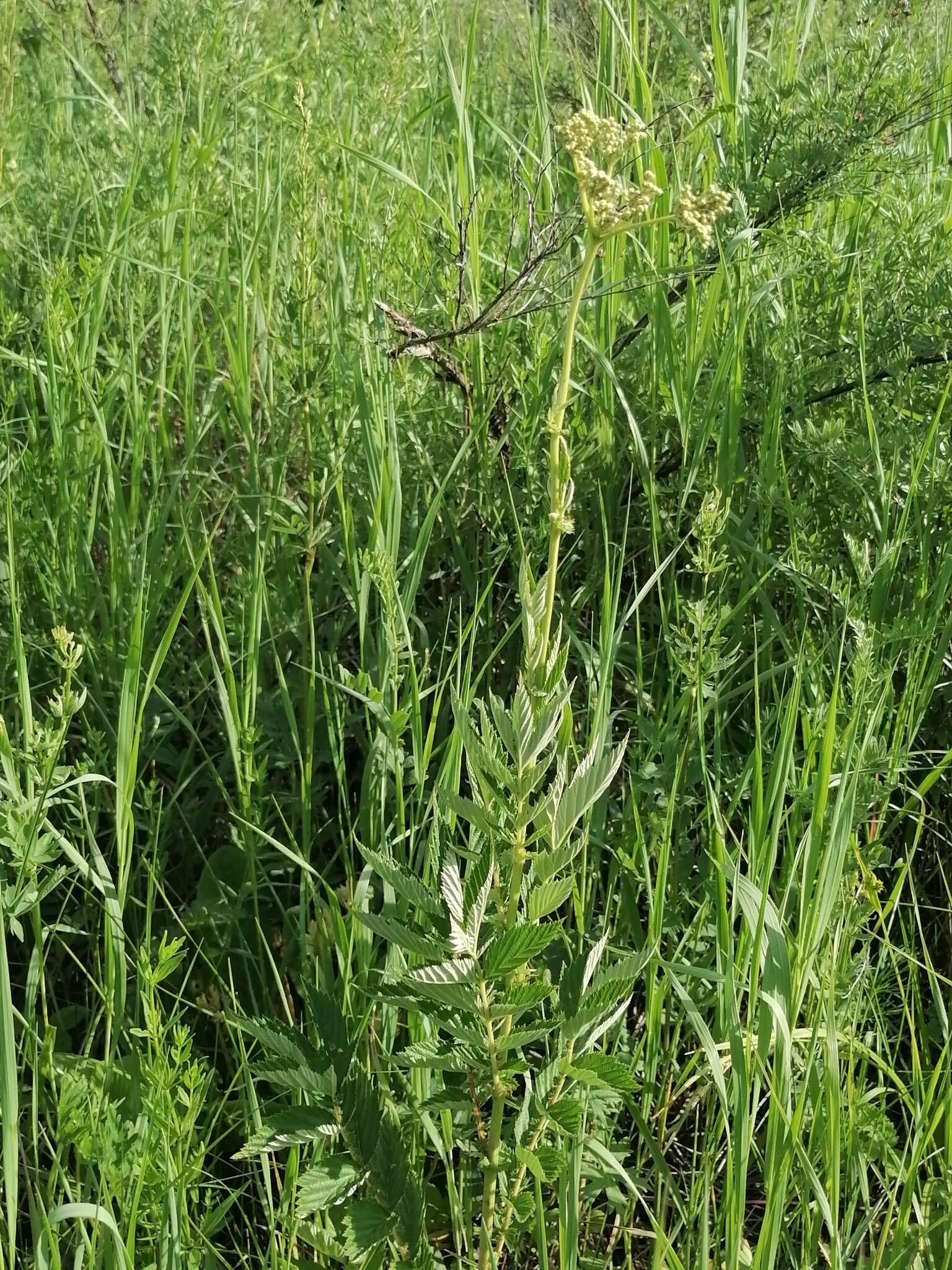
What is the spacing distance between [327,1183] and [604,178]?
3.00 feet

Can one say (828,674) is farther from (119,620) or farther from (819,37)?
(819,37)

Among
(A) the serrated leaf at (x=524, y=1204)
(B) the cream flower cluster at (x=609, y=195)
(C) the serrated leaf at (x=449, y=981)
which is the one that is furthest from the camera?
(A) the serrated leaf at (x=524, y=1204)

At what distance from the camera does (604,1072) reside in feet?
3.63

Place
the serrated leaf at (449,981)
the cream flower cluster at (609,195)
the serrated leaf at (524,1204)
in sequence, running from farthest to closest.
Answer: the serrated leaf at (524,1204)
the serrated leaf at (449,981)
the cream flower cluster at (609,195)

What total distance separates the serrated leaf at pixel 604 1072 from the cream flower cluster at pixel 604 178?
2.38 feet

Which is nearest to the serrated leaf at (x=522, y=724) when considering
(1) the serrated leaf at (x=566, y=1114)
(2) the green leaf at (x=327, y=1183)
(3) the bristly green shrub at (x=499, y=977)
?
(3) the bristly green shrub at (x=499, y=977)

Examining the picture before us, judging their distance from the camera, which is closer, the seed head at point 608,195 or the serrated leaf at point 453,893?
the seed head at point 608,195

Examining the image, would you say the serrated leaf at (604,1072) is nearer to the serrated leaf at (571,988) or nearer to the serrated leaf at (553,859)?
the serrated leaf at (571,988)

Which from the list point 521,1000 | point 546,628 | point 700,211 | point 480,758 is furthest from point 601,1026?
point 700,211

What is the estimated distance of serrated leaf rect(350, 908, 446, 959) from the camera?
109 cm

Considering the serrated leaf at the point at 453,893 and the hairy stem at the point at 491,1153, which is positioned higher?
the serrated leaf at the point at 453,893

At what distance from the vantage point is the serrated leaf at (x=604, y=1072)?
1.09m

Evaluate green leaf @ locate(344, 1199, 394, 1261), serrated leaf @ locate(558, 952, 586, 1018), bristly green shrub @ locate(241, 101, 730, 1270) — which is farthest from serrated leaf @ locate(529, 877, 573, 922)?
green leaf @ locate(344, 1199, 394, 1261)

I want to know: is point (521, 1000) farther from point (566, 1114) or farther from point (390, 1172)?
point (390, 1172)
